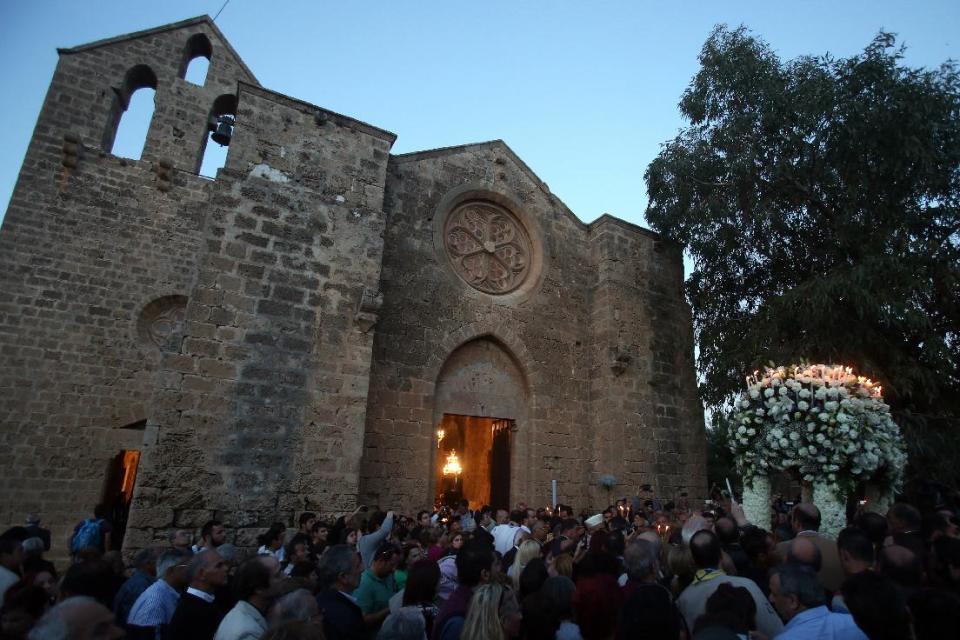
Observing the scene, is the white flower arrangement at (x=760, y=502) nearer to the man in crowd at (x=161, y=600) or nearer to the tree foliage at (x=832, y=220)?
the tree foliage at (x=832, y=220)

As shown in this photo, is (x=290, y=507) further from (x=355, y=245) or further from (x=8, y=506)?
(x=8, y=506)

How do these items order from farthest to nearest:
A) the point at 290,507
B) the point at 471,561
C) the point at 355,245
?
the point at 355,245 < the point at 290,507 < the point at 471,561

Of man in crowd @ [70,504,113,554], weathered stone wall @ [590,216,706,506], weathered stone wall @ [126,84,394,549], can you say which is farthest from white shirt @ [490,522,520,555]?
man in crowd @ [70,504,113,554]

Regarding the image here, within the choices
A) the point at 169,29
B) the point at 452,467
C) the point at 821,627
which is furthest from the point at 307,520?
the point at 169,29

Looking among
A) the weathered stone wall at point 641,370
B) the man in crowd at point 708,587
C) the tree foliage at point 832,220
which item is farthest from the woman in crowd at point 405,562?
the tree foliage at point 832,220

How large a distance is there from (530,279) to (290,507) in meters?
6.54

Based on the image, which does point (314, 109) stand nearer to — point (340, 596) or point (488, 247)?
point (488, 247)

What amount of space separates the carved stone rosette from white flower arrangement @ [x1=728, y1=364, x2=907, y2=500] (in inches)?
231

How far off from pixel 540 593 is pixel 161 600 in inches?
95.6

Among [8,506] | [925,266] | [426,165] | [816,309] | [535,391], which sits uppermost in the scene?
[426,165]

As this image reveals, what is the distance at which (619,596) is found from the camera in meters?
2.89

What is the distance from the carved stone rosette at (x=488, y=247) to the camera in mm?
10953

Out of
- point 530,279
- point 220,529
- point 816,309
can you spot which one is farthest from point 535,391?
point 220,529

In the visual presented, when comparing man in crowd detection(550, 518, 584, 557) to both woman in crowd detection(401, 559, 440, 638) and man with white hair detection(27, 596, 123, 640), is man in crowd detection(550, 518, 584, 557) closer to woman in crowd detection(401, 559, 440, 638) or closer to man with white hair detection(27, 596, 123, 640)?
woman in crowd detection(401, 559, 440, 638)
